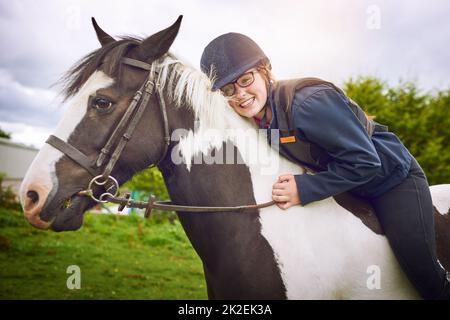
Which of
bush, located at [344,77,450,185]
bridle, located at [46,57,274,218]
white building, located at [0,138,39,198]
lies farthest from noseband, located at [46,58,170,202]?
white building, located at [0,138,39,198]

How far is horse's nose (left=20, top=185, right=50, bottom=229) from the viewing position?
6.61ft

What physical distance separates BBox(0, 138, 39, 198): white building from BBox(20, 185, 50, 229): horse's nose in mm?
36913

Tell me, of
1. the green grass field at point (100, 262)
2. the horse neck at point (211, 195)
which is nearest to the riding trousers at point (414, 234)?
the horse neck at point (211, 195)

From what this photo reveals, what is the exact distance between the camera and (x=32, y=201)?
204 centimetres

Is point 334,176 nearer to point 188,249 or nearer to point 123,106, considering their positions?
point 123,106

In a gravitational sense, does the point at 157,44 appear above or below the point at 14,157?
above

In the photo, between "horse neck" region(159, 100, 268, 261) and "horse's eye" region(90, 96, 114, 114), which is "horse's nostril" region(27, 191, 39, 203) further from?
"horse neck" region(159, 100, 268, 261)

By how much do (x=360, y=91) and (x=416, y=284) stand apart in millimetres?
12981

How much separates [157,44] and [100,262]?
8.10 metres

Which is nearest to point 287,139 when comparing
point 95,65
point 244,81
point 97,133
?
point 244,81

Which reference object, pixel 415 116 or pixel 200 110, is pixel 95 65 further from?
pixel 415 116

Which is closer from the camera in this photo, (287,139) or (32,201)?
(32,201)

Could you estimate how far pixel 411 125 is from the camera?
12.6 metres

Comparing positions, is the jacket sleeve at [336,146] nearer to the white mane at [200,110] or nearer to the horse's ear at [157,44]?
the white mane at [200,110]
